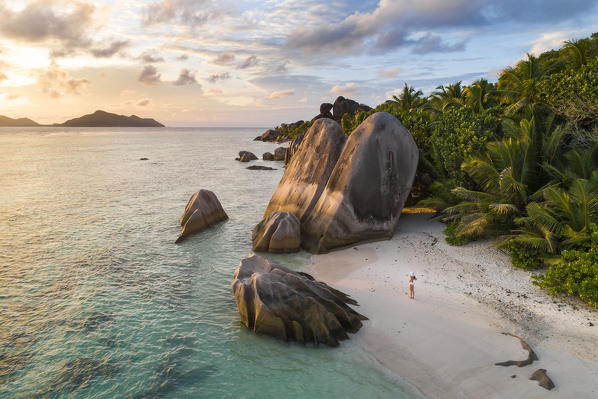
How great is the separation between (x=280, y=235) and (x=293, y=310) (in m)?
7.77

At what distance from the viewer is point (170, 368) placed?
33.8 feet

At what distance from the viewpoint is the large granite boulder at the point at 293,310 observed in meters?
11.1

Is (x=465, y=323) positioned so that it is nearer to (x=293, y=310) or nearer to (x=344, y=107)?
(x=293, y=310)

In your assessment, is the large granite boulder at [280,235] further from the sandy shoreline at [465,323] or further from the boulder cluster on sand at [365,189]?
the sandy shoreline at [465,323]

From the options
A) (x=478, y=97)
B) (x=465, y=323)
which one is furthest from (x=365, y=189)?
(x=478, y=97)

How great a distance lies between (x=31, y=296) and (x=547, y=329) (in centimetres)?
1949

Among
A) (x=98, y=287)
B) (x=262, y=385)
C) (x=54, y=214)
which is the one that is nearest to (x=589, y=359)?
(x=262, y=385)

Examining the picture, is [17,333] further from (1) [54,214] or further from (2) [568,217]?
(2) [568,217]

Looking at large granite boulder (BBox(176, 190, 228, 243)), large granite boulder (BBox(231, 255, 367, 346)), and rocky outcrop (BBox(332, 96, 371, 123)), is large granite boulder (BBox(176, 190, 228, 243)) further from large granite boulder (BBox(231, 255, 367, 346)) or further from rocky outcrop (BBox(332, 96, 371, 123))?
rocky outcrop (BBox(332, 96, 371, 123))

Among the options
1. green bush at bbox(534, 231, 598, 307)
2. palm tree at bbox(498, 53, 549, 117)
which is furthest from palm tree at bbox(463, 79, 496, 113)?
green bush at bbox(534, 231, 598, 307)

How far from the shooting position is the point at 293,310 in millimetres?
11164

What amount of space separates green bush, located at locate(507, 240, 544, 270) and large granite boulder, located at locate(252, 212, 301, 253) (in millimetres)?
10115

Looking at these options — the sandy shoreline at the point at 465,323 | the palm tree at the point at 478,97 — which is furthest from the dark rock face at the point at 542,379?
the palm tree at the point at 478,97

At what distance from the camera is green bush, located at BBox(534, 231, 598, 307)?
11.7 meters
